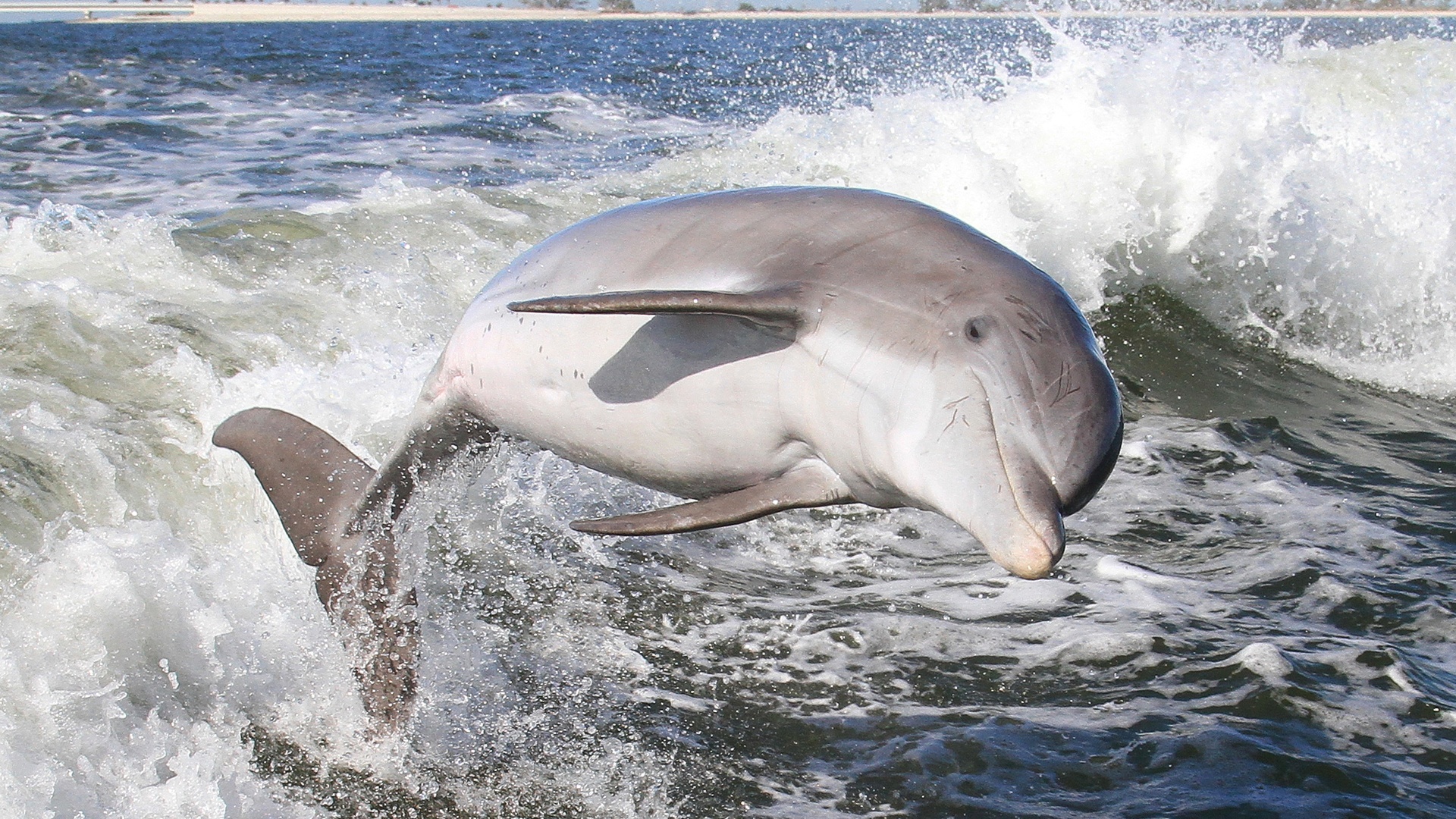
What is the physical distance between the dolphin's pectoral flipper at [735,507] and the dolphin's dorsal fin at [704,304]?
39cm

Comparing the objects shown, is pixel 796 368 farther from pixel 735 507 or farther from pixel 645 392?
pixel 645 392

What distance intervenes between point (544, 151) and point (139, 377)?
10.3 metres

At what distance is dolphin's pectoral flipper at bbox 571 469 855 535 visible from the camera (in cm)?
285

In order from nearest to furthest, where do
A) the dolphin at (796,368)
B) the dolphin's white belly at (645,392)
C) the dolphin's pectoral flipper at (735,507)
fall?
the dolphin at (796,368), the dolphin's pectoral flipper at (735,507), the dolphin's white belly at (645,392)

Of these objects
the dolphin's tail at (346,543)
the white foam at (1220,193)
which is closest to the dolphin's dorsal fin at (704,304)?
the dolphin's tail at (346,543)

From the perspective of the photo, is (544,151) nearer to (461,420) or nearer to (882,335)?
(461,420)

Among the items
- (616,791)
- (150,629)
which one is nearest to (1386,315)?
(616,791)

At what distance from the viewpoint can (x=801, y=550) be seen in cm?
570

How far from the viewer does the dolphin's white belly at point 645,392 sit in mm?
2984

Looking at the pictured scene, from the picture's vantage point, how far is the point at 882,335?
2.76 meters

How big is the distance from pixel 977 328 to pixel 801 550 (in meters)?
3.14

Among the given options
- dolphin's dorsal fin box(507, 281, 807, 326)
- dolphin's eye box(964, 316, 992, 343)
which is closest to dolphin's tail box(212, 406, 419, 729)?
dolphin's dorsal fin box(507, 281, 807, 326)

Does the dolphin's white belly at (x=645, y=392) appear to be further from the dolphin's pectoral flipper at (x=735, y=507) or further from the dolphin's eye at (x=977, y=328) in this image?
the dolphin's eye at (x=977, y=328)

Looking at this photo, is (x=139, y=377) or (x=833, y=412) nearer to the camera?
(x=833, y=412)
